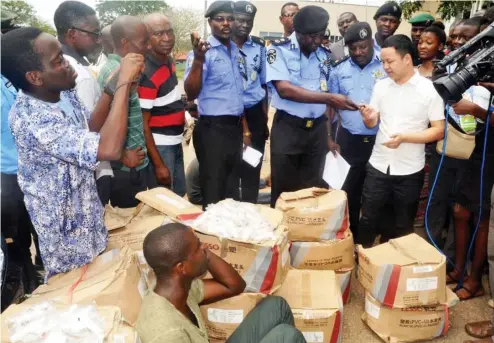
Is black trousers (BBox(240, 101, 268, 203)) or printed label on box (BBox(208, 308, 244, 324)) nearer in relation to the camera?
printed label on box (BBox(208, 308, 244, 324))

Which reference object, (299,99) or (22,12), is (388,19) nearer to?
(299,99)

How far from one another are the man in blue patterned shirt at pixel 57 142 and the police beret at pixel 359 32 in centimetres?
172

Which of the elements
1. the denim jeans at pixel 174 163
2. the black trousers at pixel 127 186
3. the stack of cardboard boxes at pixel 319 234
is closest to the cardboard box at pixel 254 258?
the stack of cardboard boxes at pixel 319 234

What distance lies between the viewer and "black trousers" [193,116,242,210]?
118 inches

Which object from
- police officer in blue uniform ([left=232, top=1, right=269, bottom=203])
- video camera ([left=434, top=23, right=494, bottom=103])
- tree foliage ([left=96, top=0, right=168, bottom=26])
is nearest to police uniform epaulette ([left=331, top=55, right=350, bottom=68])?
police officer in blue uniform ([left=232, top=1, right=269, bottom=203])

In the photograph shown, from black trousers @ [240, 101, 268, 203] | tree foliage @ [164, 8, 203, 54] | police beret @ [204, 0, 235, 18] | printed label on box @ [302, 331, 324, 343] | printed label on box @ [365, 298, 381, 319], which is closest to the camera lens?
printed label on box @ [302, 331, 324, 343]

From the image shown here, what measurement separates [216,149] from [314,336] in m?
1.44

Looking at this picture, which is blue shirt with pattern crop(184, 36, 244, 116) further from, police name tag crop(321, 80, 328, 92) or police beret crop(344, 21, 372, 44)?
police beret crop(344, 21, 372, 44)

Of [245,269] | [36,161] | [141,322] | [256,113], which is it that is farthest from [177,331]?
[256,113]

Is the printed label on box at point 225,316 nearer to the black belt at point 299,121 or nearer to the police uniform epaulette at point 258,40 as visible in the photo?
the black belt at point 299,121

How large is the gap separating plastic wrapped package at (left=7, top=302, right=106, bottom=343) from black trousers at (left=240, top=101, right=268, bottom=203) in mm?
2191

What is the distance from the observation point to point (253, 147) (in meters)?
3.53

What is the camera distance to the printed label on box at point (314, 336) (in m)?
2.11

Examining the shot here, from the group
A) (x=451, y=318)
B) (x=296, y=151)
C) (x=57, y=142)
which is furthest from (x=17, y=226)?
(x=451, y=318)
